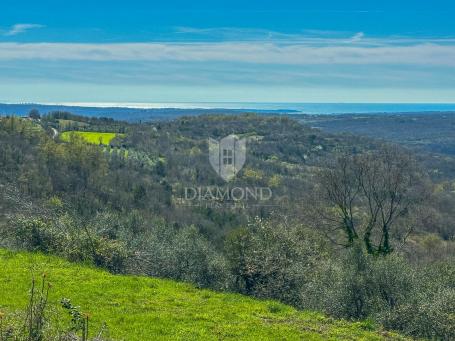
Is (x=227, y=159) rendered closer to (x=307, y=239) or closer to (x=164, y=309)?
(x=307, y=239)

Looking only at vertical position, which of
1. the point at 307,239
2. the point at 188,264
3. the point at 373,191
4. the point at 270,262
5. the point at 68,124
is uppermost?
the point at 68,124

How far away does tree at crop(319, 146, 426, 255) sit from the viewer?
28.1 metres

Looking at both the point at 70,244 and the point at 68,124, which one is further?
the point at 68,124

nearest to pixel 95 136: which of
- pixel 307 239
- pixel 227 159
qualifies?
pixel 227 159

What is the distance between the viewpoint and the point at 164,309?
549 inches

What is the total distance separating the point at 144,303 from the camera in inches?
563

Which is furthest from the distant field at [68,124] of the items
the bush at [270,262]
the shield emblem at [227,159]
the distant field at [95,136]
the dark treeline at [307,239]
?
the bush at [270,262]

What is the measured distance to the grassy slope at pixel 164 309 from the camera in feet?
41.0

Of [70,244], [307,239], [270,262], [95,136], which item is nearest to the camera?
[270,262]

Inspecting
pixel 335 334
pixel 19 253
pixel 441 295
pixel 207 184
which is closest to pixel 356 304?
pixel 441 295

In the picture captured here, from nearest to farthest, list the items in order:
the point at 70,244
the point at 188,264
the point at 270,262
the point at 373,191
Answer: the point at 270,262, the point at 70,244, the point at 188,264, the point at 373,191

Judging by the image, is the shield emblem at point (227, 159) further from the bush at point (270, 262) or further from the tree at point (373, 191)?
the bush at point (270, 262)

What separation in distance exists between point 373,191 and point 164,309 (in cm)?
1779

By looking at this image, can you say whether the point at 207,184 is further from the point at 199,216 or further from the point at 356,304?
the point at 356,304
